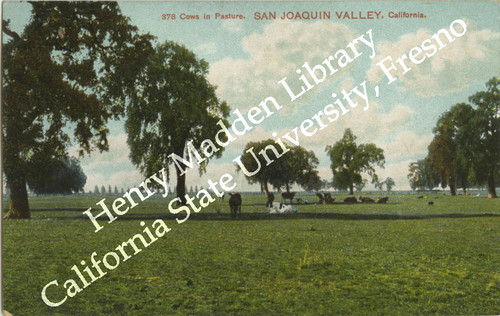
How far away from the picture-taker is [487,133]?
40.1ft

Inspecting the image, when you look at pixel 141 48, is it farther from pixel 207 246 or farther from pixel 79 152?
pixel 207 246

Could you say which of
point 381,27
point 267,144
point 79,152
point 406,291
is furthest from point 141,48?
point 406,291

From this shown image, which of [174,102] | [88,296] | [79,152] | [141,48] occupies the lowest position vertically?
[88,296]

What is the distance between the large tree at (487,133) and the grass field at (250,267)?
1.96 m

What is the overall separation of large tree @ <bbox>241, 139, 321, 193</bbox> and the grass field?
1.43 metres

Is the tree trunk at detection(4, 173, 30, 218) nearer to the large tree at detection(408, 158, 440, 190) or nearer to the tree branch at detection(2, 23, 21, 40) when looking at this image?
the tree branch at detection(2, 23, 21, 40)

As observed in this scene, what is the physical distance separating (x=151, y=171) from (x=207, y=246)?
2.37m

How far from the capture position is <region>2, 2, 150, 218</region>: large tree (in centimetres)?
930

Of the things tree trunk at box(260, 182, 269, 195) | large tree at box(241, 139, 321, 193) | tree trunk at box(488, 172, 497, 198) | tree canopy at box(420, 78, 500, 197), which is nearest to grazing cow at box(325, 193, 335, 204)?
tree canopy at box(420, 78, 500, 197)

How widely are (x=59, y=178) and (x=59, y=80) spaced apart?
2.52m

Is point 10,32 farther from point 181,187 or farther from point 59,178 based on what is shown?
point 181,187

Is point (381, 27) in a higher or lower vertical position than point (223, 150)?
higher

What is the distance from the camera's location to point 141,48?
9.61 m

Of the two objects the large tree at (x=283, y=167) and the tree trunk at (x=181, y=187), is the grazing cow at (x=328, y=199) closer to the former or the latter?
the large tree at (x=283, y=167)
